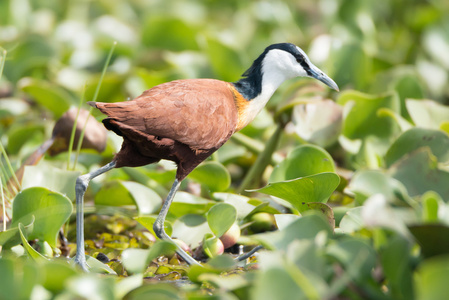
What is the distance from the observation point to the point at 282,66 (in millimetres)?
3053

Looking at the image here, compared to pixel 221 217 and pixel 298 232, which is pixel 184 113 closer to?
pixel 221 217

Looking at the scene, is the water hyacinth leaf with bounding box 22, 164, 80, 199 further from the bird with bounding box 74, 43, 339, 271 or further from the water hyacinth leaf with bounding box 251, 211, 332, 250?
the water hyacinth leaf with bounding box 251, 211, 332, 250

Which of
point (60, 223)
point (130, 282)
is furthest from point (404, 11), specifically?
point (130, 282)

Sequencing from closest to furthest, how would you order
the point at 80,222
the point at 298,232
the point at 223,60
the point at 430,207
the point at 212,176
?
the point at 430,207, the point at 298,232, the point at 80,222, the point at 212,176, the point at 223,60

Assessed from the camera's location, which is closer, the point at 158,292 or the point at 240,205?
the point at 158,292

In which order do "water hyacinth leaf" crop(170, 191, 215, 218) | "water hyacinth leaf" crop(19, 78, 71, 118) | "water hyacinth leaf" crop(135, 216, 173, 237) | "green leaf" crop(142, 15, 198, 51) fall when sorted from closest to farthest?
1. "water hyacinth leaf" crop(135, 216, 173, 237)
2. "water hyacinth leaf" crop(170, 191, 215, 218)
3. "water hyacinth leaf" crop(19, 78, 71, 118)
4. "green leaf" crop(142, 15, 198, 51)

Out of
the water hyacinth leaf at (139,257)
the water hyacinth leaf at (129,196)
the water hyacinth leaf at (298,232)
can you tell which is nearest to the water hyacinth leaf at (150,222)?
the water hyacinth leaf at (129,196)

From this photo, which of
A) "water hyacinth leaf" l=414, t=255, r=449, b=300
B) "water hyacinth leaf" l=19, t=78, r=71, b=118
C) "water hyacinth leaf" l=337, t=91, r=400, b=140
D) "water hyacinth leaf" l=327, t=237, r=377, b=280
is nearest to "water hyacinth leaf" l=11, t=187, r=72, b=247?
"water hyacinth leaf" l=327, t=237, r=377, b=280

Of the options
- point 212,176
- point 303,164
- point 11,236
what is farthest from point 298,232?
point 11,236

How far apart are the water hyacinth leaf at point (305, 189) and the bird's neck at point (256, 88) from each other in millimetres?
421

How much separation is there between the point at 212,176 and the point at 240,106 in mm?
428

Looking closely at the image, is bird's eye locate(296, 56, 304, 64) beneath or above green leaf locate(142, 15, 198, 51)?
above

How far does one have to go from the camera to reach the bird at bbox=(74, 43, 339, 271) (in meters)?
2.50

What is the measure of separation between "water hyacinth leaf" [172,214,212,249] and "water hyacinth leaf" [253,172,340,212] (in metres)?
0.44
